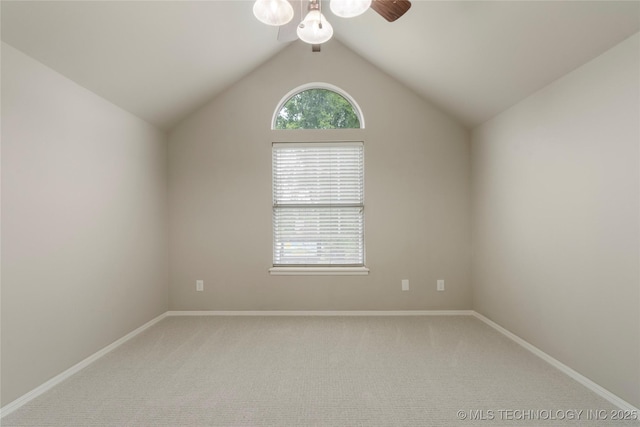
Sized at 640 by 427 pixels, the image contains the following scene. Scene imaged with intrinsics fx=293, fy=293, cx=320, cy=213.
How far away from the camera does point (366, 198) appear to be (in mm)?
3438

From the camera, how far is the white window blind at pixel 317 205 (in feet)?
11.5

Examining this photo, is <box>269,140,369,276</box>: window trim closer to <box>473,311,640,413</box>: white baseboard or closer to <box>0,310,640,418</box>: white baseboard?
<box>0,310,640,418</box>: white baseboard

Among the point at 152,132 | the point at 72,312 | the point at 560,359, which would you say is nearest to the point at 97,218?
the point at 72,312

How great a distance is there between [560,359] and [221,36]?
3.77 m

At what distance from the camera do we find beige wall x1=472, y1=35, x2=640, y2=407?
66.4 inches

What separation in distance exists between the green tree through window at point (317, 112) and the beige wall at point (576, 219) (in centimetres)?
159

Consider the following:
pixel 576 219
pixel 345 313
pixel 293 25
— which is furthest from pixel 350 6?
pixel 345 313

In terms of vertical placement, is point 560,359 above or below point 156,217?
below

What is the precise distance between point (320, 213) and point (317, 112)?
48.1 inches

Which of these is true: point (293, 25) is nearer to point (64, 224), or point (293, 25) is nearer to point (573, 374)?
point (64, 224)

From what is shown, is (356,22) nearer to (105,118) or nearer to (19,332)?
(105,118)

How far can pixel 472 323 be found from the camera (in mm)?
3117

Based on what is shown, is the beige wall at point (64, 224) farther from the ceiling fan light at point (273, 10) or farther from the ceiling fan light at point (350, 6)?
the ceiling fan light at point (350, 6)

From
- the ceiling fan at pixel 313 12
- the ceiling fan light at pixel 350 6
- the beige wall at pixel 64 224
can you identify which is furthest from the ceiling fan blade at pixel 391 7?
the beige wall at pixel 64 224
